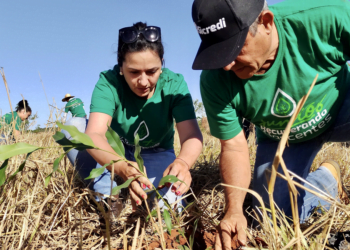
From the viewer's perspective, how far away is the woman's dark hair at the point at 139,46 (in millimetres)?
1804

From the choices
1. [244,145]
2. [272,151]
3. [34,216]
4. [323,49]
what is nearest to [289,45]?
[323,49]

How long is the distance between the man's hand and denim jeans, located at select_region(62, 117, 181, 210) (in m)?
0.66

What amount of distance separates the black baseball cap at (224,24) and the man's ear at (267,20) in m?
0.03

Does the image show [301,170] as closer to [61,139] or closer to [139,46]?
[139,46]

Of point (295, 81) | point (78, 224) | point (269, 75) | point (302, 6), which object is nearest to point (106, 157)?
point (78, 224)

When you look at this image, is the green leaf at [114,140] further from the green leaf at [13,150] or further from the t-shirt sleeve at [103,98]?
the t-shirt sleeve at [103,98]

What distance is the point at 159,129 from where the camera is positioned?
2.11m

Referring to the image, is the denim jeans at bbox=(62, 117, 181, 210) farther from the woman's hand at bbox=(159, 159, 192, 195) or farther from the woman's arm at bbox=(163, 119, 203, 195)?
the woman's hand at bbox=(159, 159, 192, 195)

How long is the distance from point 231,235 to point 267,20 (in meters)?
0.95

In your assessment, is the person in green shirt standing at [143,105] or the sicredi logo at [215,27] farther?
the person in green shirt standing at [143,105]

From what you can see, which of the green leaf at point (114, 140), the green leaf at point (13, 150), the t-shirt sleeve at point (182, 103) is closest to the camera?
the green leaf at point (13, 150)

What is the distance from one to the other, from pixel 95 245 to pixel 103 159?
16.7 inches

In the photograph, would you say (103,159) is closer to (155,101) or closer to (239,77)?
(155,101)

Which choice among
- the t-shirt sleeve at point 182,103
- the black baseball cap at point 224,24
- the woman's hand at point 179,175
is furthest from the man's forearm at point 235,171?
the black baseball cap at point 224,24
